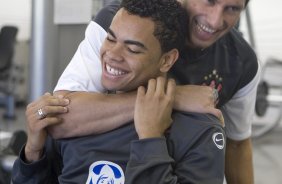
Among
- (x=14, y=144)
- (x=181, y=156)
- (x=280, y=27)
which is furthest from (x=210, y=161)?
(x=280, y=27)

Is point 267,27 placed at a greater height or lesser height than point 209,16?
lesser

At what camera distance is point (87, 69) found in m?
1.18

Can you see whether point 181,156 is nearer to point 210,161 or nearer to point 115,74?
point 210,161


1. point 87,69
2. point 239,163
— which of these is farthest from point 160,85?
point 239,163

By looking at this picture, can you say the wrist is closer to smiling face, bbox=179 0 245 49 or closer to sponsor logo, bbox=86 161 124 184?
sponsor logo, bbox=86 161 124 184

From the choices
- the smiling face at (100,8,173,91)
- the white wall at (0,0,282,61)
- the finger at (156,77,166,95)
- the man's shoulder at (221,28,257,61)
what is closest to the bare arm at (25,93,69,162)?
the smiling face at (100,8,173,91)

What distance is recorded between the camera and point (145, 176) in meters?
0.93

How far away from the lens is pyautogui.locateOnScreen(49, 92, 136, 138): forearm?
107 centimetres

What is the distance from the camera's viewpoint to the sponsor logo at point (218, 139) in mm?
1015

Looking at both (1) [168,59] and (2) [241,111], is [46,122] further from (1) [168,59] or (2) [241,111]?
(2) [241,111]

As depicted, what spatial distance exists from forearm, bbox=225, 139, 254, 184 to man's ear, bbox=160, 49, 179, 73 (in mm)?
514

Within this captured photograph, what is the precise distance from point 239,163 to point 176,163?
1.72ft

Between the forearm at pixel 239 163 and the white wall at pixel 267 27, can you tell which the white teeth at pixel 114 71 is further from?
the white wall at pixel 267 27

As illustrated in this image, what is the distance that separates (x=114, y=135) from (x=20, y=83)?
15.7 feet
